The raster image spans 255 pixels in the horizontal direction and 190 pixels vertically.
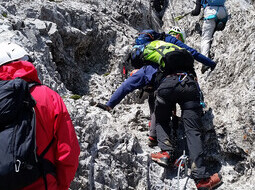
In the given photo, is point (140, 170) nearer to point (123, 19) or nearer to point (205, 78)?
point (205, 78)

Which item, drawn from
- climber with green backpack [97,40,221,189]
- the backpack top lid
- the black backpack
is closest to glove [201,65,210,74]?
the backpack top lid

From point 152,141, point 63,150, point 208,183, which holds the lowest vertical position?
point 152,141

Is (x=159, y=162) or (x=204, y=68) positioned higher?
(x=204, y=68)

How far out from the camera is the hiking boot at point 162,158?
626 cm

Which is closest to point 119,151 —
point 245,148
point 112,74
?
point 245,148

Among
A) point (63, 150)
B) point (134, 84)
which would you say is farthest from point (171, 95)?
point (63, 150)

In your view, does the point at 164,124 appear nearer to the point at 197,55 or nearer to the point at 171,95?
the point at 171,95

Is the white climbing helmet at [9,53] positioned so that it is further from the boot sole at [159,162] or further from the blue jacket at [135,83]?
the boot sole at [159,162]

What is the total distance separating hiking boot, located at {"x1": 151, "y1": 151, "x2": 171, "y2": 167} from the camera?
6260 mm

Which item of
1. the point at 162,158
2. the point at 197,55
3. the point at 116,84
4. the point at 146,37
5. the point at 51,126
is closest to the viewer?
the point at 51,126

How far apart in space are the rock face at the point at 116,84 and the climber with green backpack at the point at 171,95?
1.53 feet

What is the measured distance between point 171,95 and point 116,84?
4255 millimetres

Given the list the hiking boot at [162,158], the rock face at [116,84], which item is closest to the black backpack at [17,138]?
the rock face at [116,84]

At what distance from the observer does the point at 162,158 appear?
248 inches
